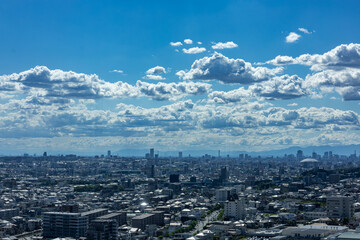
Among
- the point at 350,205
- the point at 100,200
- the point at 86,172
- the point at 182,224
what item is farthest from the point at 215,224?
the point at 86,172

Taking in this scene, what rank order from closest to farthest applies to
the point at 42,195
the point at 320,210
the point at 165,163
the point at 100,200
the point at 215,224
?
1. the point at 215,224
2. the point at 320,210
3. the point at 100,200
4. the point at 42,195
5. the point at 165,163

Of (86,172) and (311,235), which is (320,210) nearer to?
(311,235)

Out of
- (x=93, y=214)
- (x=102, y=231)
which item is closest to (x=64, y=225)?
(x=102, y=231)

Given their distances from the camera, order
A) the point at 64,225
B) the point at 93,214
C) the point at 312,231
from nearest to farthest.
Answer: the point at 312,231 → the point at 64,225 → the point at 93,214

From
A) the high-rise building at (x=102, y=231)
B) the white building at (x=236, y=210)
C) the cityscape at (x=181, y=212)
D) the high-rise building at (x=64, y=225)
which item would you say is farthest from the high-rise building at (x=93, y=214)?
the white building at (x=236, y=210)

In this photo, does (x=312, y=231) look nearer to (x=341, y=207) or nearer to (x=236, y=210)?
(x=341, y=207)

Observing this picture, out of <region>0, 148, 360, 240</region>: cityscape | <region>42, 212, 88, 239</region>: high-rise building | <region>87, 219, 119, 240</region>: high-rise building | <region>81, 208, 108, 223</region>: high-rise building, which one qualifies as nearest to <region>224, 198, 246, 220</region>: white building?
<region>0, 148, 360, 240</region>: cityscape
